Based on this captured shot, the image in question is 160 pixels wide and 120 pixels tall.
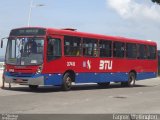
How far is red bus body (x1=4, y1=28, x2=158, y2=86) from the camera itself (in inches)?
913

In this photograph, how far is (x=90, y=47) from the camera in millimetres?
26594

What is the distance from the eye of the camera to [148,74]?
33.0 metres

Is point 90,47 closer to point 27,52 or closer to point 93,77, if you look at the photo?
point 93,77

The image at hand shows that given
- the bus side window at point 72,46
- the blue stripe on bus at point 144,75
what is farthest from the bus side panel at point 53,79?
the blue stripe on bus at point 144,75

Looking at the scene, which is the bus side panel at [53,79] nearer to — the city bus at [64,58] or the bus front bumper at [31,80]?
the city bus at [64,58]

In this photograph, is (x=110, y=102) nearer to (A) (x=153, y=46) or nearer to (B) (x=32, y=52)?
(B) (x=32, y=52)

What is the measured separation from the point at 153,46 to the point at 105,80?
21.8 ft

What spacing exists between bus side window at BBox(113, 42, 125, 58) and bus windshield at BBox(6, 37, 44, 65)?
6722mm

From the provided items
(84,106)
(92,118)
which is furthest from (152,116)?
(84,106)

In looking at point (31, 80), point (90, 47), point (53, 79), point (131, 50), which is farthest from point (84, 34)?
point (131, 50)

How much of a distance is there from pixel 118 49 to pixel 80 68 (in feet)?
14.0

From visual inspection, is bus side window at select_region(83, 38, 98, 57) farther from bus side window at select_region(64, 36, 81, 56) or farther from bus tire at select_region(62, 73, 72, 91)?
bus tire at select_region(62, 73, 72, 91)

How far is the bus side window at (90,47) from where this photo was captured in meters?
26.1

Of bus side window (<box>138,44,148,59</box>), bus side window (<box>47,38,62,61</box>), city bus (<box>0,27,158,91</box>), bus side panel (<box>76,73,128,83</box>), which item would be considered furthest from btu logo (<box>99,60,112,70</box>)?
bus side window (<box>47,38,62,61</box>)
